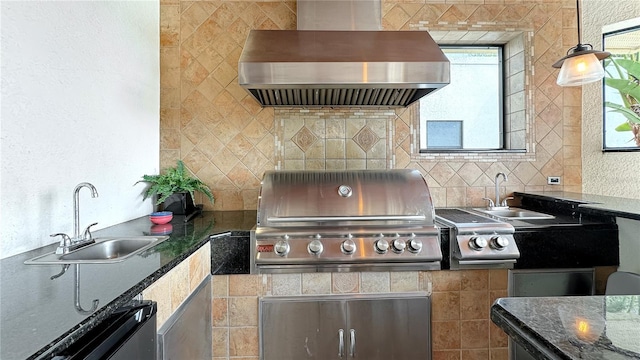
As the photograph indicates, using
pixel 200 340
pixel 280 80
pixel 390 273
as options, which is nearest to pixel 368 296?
pixel 390 273

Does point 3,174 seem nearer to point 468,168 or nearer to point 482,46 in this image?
point 468,168

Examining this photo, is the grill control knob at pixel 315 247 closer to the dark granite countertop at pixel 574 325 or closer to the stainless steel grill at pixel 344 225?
the stainless steel grill at pixel 344 225

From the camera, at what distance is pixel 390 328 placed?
1691mm

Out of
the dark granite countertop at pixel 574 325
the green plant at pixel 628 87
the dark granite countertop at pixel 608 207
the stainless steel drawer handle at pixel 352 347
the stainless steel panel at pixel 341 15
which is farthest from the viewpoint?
Answer: the green plant at pixel 628 87

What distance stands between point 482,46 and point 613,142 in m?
1.25

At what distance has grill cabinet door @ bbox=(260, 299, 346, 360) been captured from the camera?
1.67m

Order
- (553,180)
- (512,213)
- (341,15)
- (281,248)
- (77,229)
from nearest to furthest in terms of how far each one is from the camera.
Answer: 1. (77,229)
2. (281,248)
3. (341,15)
4. (512,213)
5. (553,180)

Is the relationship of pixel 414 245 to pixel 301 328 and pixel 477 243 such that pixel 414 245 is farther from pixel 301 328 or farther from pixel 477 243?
pixel 301 328

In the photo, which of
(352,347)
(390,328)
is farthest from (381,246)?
(352,347)

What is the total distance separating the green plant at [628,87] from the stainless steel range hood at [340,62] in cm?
161

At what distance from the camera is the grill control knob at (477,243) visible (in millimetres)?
1629

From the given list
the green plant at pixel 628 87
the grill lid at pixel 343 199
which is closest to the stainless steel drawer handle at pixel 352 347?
the grill lid at pixel 343 199

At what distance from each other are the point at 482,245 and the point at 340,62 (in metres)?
1.24

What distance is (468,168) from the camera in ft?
8.09
